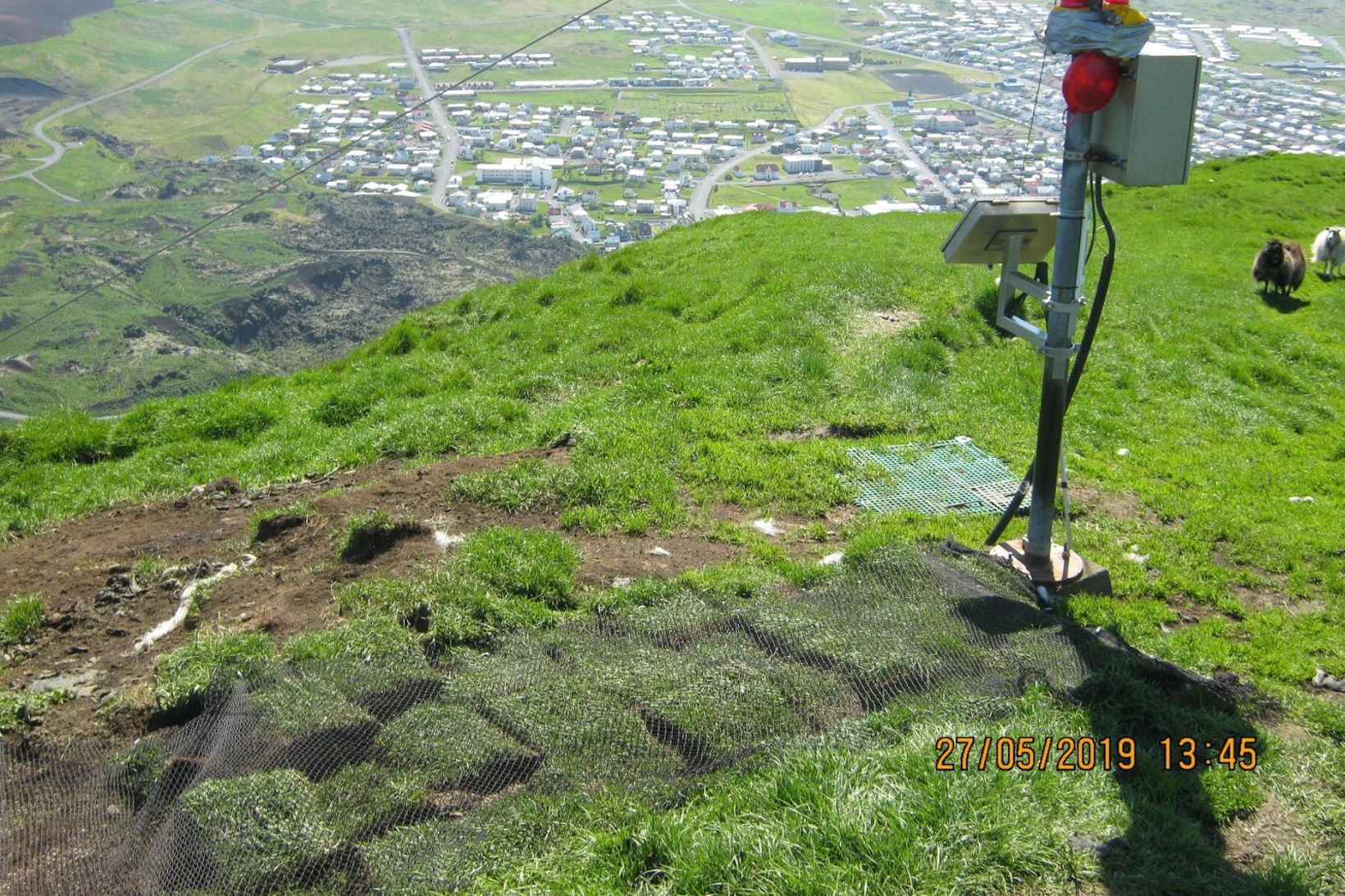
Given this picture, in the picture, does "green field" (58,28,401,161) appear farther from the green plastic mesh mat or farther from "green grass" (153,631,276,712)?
"green grass" (153,631,276,712)

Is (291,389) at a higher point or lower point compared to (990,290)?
lower

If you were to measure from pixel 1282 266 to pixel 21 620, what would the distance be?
19203mm

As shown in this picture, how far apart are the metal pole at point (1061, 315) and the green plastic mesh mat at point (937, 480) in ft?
6.10

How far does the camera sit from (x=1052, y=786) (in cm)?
439

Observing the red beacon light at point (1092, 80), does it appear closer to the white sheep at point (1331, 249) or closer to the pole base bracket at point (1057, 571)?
the pole base bracket at point (1057, 571)

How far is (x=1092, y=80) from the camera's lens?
538cm

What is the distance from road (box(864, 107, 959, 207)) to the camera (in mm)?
35156

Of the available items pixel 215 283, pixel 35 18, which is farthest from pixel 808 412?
pixel 35 18

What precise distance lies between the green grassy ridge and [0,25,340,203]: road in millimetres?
43528

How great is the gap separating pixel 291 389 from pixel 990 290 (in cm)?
993

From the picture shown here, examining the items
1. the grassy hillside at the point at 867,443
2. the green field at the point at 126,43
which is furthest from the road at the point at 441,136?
the grassy hillside at the point at 867,443

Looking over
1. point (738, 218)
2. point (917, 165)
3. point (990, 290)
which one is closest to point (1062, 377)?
point (990, 290)

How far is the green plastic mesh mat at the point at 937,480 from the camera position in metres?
8.56

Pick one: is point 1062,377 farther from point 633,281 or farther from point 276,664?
point 633,281
